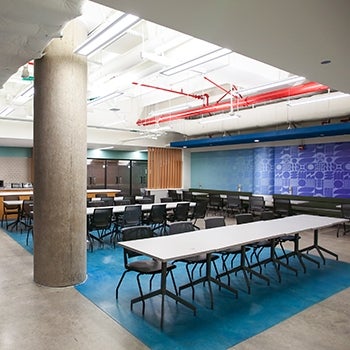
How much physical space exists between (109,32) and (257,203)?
24.0ft

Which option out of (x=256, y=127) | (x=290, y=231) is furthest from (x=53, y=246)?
(x=256, y=127)

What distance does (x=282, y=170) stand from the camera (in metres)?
10.4

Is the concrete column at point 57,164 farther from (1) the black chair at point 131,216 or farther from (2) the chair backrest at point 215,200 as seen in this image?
(2) the chair backrest at point 215,200

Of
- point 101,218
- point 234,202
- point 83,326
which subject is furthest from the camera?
point 234,202

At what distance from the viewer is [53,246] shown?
4191 mm

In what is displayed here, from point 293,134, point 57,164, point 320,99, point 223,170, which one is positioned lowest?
point 57,164

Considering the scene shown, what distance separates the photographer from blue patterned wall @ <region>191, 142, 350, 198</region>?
9086 millimetres

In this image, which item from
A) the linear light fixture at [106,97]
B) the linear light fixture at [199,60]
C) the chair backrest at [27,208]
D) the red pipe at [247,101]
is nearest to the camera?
the linear light fixture at [199,60]

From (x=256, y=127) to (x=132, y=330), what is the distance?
854cm

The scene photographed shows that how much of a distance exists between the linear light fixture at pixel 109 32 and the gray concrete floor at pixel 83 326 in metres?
2.94

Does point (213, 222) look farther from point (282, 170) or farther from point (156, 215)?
point (282, 170)

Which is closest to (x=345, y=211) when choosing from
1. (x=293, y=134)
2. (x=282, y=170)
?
(x=293, y=134)

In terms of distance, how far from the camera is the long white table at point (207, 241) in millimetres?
3320

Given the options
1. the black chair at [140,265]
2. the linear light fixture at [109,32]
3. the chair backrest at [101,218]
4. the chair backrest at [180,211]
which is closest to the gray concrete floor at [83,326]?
the black chair at [140,265]
